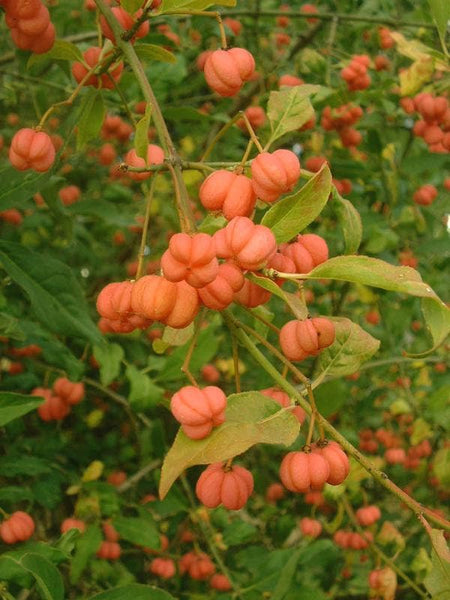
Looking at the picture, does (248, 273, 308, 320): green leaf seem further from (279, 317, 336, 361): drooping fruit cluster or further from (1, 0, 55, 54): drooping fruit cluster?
(1, 0, 55, 54): drooping fruit cluster

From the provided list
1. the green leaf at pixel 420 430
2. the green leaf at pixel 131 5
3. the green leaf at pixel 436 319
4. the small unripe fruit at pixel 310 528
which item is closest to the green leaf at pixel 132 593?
the green leaf at pixel 436 319

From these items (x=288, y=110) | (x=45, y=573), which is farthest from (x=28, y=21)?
(x=45, y=573)

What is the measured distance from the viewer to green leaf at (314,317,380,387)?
4.03ft

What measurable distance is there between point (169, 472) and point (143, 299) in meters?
0.22

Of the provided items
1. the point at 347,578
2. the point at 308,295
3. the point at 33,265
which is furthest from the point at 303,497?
the point at 33,265

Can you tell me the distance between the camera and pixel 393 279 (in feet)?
2.95

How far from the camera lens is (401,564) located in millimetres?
3141

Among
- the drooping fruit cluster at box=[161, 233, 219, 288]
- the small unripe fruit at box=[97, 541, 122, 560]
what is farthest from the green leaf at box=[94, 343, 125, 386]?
the drooping fruit cluster at box=[161, 233, 219, 288]

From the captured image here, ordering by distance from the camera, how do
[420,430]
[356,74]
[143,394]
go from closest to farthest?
[143,394]
[356,74]
[420,430]

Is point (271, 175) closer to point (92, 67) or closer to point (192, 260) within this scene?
point (192, 260)

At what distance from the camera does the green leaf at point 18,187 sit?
65.3 inches

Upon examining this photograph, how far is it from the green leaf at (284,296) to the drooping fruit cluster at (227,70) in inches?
16.9

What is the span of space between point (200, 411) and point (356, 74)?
1.85 m

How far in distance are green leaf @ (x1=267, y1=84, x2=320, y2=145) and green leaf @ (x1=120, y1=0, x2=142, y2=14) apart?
0.26 meters
